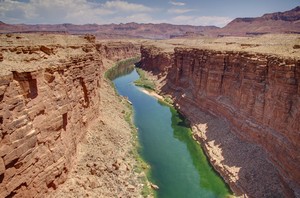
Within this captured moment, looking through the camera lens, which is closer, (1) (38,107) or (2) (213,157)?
(1) (38,107)

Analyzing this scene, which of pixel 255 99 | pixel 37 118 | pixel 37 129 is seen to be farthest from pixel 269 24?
pixel 37 129

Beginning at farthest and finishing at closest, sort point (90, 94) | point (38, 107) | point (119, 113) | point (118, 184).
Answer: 1. point (119, 113)
2. point (90, 94)
3. point (118, 184)
4. point (38, 107)

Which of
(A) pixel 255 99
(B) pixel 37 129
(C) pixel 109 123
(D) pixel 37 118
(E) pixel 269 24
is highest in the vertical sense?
(E) pixel 269 24

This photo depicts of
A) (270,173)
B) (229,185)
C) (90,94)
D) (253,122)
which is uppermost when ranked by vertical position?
(90,94)

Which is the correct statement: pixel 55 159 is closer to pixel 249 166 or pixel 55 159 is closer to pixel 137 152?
pixel 137 152

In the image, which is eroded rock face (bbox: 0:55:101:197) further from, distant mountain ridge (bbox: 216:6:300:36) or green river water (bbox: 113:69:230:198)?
distant mountain ridge (bbox: 216:6:300:36)

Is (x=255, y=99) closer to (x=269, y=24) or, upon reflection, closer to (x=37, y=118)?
(x=37, y=118)

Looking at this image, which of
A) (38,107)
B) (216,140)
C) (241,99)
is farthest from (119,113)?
(38,107)

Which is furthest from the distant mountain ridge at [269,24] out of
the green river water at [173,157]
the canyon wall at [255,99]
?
the green river water at [173,157]
